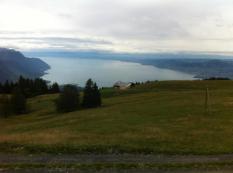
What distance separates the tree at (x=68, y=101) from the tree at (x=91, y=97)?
78.8 inches

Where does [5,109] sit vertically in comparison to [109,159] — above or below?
below

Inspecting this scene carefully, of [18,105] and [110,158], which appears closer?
[110,158]

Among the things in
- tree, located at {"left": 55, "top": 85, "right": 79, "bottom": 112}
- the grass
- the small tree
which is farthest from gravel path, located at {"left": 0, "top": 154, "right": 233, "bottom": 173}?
the small tree

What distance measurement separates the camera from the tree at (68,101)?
77625 millimetres

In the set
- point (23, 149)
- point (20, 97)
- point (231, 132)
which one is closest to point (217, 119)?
point (231, 132)

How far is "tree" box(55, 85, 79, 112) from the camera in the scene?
3056 inches

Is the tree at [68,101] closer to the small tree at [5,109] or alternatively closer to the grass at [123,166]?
the small tree at [5,109]

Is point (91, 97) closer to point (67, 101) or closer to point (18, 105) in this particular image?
point (67, 101)

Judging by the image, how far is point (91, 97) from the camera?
3113 inches

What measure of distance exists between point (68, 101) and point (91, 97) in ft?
15.6

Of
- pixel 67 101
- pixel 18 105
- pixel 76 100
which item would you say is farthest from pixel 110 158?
pixel 18 105

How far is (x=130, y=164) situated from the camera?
20500mm

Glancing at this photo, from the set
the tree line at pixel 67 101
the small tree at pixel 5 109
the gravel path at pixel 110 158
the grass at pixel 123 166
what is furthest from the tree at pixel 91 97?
the grass at pixel 123 166

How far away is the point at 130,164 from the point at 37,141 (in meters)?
8.80
